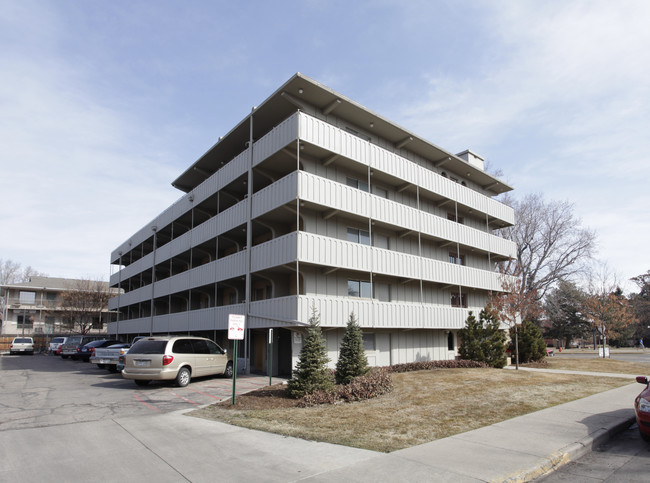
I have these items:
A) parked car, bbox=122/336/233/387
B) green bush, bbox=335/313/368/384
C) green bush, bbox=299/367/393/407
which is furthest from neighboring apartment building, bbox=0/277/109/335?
green bush, bbox=299/367/393/407

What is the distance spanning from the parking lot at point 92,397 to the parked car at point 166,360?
44 cm

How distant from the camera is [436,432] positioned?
8430 mm

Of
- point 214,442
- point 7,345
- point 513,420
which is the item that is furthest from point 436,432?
point 7,345

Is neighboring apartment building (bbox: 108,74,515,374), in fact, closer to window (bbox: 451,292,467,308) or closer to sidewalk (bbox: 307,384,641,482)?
window (bbox: 451,292,467,308)

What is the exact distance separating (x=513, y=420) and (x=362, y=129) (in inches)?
670

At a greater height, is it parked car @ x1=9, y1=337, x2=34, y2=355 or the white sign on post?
the white sign on post

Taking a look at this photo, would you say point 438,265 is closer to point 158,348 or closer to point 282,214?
point 282,214

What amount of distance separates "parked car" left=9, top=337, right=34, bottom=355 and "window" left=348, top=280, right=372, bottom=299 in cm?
4112

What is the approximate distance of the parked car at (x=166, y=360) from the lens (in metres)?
15.2

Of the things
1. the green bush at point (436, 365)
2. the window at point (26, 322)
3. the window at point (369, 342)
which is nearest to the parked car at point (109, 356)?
the window at point (369, 342)

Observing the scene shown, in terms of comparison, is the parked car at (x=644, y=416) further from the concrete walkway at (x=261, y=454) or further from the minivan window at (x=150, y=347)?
the minivan window at (x=150, y=347)

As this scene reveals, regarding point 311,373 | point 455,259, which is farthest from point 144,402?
point 455,259

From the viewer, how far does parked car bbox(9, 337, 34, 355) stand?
146ft

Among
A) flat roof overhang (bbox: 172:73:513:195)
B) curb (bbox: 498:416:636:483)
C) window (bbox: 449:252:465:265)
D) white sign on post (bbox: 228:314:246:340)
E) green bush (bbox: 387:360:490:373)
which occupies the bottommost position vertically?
green bush (bbox: 387:360:490:373)
